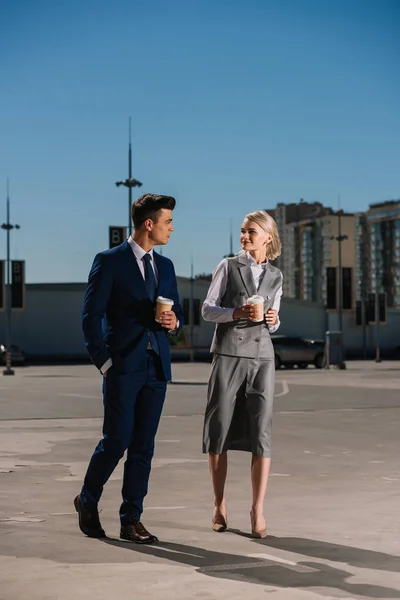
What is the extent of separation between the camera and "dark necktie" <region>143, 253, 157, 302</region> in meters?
6.53

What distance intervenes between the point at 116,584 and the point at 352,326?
270 feet

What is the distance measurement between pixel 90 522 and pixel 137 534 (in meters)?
0.32

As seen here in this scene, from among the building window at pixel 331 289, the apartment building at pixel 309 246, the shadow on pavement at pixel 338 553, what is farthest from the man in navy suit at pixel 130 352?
the apartment building at pixel 309 246

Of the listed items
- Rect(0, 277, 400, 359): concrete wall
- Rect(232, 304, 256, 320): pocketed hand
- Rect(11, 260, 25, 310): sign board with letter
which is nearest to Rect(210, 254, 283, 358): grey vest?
Rect(232, 304, 256, 320): pocketed hand

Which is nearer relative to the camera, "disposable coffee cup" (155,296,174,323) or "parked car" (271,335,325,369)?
"disposable coffee cup" (155,296,174,323)

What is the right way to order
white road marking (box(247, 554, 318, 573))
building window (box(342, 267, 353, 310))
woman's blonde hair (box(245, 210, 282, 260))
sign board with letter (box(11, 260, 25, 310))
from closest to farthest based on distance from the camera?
white road marking (box(247, 554, 318, 573)) < woman's blonde hair (box(245, 210, 282, 260)) < building window (box(342, 267, 353, 310)) < sign board with letter (box(11, 260, 25, 310))

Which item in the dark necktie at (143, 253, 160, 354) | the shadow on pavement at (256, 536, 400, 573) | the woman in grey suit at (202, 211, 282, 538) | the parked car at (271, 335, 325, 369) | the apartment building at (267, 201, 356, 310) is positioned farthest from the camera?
the apartment building at (267, 201, 356, 310)

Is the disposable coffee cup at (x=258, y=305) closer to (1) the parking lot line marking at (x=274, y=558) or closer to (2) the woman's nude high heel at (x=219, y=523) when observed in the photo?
(2) the woman's nude high heel at (x=219, y=523)

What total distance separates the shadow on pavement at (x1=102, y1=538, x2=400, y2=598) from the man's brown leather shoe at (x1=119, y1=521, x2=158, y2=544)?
0.06 m

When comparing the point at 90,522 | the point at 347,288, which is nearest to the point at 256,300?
the point at 90,522

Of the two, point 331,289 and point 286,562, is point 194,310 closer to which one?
point 331,289

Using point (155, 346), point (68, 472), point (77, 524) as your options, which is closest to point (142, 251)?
point (155, 346)

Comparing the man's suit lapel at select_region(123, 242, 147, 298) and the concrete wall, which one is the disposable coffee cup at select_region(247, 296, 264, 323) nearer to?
the man's suit lapel at select_region(123, 242, 147, 298)

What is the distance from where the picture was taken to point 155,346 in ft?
21.1
